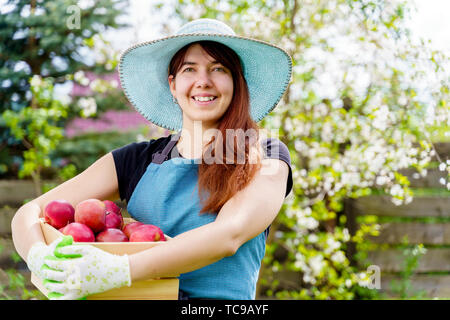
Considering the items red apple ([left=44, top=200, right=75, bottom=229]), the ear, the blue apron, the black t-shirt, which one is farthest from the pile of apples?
the ear

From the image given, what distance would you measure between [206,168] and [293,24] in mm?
1662

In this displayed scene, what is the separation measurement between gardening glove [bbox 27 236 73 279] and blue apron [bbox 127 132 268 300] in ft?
1.28

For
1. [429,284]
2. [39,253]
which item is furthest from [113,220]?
[429,284]

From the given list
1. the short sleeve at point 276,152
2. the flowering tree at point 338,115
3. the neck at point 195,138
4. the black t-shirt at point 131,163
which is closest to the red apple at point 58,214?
the black t-shirt at point 131,163

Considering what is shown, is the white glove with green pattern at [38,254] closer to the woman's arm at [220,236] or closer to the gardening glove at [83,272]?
the gardening glove at [83,272]

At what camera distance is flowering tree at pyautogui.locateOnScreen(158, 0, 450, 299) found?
2846 millimetres

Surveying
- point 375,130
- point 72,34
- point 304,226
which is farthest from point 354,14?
point 72,34

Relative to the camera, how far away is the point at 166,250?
1.31 meters

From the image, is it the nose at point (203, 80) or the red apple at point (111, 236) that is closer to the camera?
the red apple at point (111, 236)

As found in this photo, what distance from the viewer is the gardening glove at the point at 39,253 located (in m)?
1.28

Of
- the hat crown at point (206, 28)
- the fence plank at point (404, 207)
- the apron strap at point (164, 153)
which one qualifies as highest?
the hat crown at point (206, 28)

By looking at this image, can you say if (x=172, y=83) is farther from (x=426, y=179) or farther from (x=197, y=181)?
(x=426, y=179)

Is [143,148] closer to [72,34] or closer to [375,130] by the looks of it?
[375,130]
